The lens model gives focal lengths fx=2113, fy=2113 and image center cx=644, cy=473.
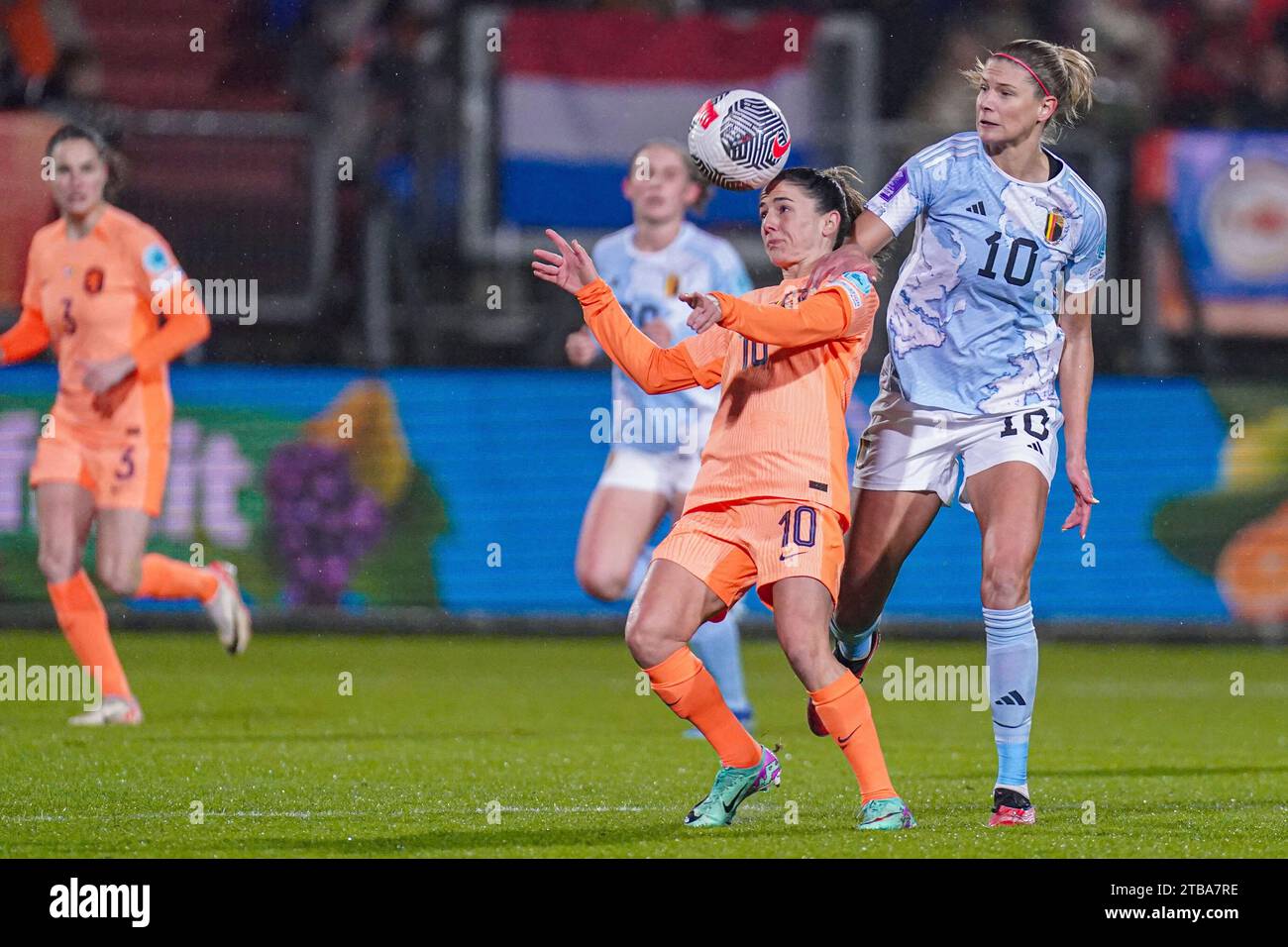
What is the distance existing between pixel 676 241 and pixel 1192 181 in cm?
569

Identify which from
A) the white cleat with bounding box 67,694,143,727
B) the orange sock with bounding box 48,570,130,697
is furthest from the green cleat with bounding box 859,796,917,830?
the orange sock with bounding box 48,570,130,697

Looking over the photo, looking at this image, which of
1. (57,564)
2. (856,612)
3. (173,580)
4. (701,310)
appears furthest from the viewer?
(173,580)

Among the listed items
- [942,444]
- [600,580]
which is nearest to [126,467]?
[600,580]

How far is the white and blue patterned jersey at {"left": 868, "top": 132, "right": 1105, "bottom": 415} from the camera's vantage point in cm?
607

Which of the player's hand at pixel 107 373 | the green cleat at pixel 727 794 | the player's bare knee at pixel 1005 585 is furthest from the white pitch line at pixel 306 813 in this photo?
the player's hand at pixel 107 373

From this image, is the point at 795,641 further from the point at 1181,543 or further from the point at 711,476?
the point at 1181,543

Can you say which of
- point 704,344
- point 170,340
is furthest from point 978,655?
point 704,344

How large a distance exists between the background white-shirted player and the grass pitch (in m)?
0.60

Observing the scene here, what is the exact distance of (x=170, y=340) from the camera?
29.0ft

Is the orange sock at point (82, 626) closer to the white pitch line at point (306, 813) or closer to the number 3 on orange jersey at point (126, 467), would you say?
the number 3 on orange jersey at point (126, 467)

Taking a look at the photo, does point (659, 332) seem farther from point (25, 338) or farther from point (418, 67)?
point (418, 67)

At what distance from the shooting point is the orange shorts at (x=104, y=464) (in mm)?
8695

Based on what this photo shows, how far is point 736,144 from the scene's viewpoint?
609 cm

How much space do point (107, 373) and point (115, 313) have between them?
35cm
